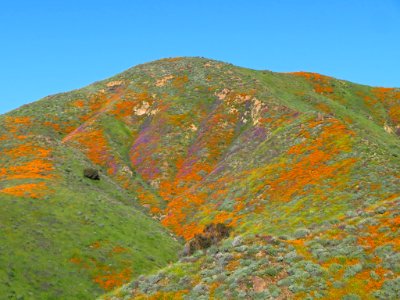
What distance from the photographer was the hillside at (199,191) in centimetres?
2477

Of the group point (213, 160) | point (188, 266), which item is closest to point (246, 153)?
point (213, 160)

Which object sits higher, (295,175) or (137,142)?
(137,142)

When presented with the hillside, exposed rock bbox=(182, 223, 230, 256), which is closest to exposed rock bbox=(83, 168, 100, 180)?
the hillside

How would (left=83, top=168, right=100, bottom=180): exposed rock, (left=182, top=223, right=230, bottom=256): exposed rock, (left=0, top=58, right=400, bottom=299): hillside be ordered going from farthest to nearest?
(left=83, top=168, right=100, bottom=180): exposed rock < (left=182, top=223, right=230, bottom=256): exposed rock < (left=0, top=58, right=400, bottom=299): hillside

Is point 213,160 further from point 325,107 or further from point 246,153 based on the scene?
point 325,107

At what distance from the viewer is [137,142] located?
308 feet

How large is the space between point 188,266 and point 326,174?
102 ft

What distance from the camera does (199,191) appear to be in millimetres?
68750

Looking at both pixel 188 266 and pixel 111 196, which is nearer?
pixel 188 266

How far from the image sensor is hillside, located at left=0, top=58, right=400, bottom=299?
2477 cm

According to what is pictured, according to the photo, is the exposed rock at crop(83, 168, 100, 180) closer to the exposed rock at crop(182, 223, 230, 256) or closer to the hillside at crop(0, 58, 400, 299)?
the hillside at crop(0, 58, 400, 299)

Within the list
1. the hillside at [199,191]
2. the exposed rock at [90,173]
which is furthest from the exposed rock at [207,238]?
the exposed rock at [90,173]

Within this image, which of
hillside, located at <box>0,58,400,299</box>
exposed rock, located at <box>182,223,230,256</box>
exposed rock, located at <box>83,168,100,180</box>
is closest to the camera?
hillside, located at <box>0,58,400,299</box>

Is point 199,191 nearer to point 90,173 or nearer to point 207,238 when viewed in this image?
point 90,173
